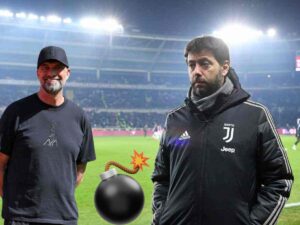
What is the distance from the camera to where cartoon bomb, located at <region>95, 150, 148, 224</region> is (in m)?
2.51

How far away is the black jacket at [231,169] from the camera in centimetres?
251

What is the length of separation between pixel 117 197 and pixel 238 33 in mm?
55347

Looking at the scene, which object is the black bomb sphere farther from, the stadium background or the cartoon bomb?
the stadium background

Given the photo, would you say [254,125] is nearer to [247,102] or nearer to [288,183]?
[247,102]

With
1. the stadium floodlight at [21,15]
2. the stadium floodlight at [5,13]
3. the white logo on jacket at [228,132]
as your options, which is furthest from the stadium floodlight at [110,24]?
the white logo on jacket at [228,132]

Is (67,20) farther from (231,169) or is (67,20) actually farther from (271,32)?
(231,169)

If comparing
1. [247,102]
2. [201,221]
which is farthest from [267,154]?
[201,221]

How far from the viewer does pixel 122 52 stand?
5662 centimetres

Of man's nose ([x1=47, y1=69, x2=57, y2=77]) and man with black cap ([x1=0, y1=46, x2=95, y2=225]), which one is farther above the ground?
man's nose ([x1=47, y1=69, x2=57, y2=77])

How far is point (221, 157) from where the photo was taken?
2.54m

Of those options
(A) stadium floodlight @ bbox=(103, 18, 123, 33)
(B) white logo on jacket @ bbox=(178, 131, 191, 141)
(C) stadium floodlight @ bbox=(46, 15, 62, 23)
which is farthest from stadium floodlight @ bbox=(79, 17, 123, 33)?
(B) white logo on jacket @ bbox=(178, 131, 191, 141)

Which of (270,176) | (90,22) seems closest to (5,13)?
(90,22)

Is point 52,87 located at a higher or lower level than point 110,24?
lower

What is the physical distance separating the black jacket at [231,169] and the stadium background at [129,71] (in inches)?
1719
